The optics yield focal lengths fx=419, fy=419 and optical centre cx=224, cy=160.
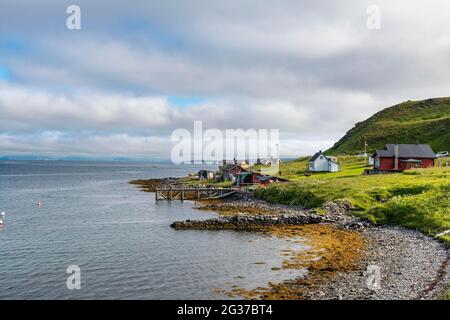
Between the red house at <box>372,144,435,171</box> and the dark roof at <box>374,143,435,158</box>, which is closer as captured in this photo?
the red house at <box>372,144,435,171</box>

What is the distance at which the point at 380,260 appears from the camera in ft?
110

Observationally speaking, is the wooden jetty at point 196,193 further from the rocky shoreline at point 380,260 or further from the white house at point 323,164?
the rocky shoreline at point 380,260

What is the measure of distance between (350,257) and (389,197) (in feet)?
81.1

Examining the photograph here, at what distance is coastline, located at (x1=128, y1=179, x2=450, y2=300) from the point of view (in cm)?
2600

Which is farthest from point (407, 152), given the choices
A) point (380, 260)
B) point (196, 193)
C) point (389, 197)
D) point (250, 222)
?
point (380, 260)

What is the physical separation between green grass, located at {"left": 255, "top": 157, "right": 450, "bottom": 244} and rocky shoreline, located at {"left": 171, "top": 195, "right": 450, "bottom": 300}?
205 cm

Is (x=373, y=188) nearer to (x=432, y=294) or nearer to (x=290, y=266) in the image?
(x=290, y=266)

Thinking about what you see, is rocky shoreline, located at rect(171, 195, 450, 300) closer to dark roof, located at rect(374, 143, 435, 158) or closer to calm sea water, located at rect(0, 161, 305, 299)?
calm sea water, located at rect(0, 161, 305, 299)

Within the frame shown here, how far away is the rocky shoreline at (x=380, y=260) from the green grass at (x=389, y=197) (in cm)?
205

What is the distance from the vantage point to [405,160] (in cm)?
8794

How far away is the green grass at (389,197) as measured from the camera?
147 ft

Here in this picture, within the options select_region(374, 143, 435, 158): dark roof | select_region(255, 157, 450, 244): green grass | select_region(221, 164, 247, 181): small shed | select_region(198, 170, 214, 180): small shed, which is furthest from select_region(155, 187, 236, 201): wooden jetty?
select_region(198, 170, 214, 180): small shed

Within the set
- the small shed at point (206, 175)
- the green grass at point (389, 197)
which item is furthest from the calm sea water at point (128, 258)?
the small shed at point (206, 175)

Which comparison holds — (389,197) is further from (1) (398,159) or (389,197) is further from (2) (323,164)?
(2) (323,164)
